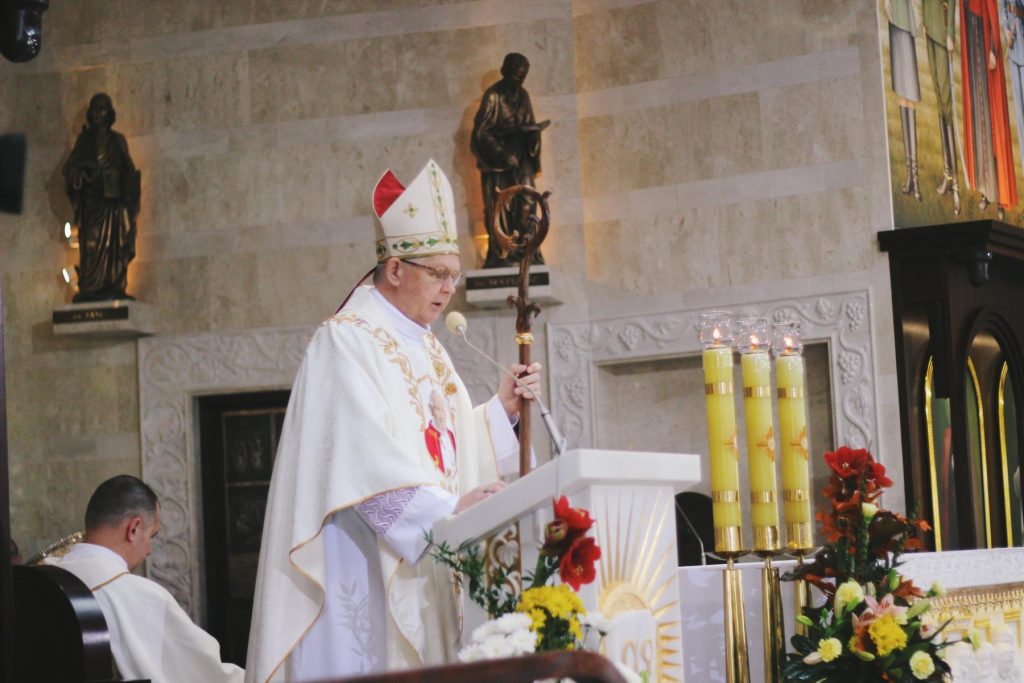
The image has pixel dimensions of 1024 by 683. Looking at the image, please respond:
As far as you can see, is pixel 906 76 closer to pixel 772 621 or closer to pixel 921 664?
pixel 772 621

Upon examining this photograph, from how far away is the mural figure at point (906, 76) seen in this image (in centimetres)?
920

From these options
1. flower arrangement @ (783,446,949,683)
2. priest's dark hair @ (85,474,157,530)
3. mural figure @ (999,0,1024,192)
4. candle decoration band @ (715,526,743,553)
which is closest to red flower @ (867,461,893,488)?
flower arrangement @ (783,446,949,683)

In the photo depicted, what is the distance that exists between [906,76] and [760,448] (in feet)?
21.3

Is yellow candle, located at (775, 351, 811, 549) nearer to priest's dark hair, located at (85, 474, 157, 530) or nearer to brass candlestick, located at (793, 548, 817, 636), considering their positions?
brass candlestick, located at (793, 548, 817, 636)

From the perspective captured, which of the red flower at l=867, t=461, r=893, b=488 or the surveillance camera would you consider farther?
the red flower at l=867, t=461, r=893, b=488

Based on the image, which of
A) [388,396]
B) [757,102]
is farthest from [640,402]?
[388,396]

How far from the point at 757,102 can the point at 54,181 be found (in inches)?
193

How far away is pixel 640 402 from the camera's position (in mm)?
9586

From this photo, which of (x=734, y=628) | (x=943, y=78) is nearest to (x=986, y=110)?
(x=943, y=78)

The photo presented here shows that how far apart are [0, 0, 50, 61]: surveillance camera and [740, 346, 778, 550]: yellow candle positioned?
171cm

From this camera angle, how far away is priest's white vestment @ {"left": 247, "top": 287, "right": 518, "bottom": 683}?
367 centimetres

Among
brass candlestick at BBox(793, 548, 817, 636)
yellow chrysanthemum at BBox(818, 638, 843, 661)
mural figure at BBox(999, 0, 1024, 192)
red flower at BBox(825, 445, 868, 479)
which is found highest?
mural figure at BBox(999, 0, 1024, 192)

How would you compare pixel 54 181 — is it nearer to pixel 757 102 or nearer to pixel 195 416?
pixel 195 416

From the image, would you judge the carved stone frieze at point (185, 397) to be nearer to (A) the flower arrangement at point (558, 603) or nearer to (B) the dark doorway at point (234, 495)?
(B) the dark doorway at point (234, 495)
